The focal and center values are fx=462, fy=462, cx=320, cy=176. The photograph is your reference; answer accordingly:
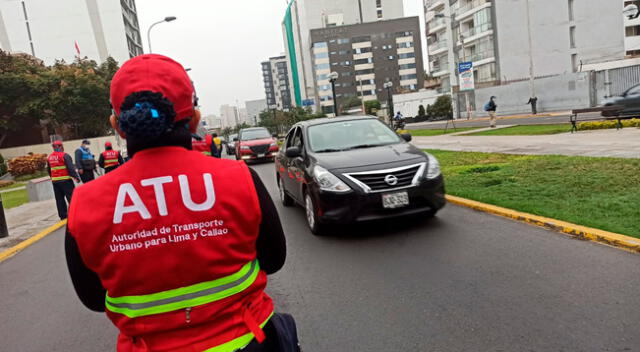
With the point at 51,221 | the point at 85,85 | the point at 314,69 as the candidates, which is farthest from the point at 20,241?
the point at 314,69

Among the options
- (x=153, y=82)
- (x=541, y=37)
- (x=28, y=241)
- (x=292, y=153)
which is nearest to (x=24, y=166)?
(x=28, y=241)

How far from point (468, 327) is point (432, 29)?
2586 inches

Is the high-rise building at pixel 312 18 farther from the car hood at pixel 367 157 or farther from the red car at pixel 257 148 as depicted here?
the car hood at pixel 367 157

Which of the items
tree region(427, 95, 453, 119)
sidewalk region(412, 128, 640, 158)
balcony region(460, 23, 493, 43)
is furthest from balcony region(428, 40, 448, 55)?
sidewalk region(412, 128, 640, 158)

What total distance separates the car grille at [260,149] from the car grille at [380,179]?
48.6ft

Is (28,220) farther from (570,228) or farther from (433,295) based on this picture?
(570,228)

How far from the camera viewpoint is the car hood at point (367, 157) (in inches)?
235

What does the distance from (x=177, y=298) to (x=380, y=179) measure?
4.47 m

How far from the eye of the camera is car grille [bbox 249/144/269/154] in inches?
795

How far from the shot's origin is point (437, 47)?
6241cm

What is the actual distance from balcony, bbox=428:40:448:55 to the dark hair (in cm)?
6279

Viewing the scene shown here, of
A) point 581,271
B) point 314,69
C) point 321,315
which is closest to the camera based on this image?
point 321,315

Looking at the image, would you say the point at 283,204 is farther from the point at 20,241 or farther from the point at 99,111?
the point at 99,111

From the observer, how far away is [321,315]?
386 cm
